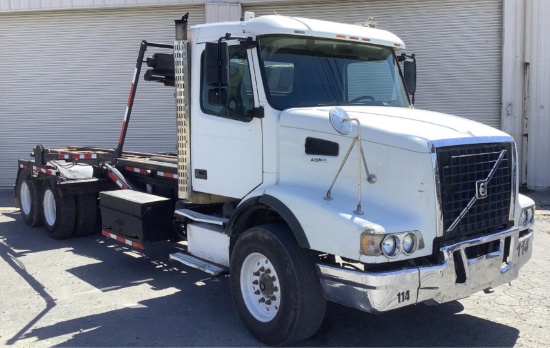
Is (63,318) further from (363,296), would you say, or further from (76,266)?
(363,296)

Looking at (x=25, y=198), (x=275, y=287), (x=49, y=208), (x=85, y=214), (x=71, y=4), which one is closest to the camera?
(x=275, y=287)

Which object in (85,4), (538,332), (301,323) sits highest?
(85,4)

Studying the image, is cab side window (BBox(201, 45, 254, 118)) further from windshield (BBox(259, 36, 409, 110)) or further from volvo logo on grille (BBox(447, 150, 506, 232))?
volvo logo on grille (BBox(447, 150, 506, 232))

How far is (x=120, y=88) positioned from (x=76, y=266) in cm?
732

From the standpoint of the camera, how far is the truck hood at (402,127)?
16.1 feet

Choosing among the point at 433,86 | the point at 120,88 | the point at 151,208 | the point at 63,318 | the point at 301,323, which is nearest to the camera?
the point at 301,323

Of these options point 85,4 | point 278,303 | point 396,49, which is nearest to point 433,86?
point 396,49

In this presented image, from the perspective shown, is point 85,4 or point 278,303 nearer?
point 278,303

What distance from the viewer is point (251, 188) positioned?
19.4 feet

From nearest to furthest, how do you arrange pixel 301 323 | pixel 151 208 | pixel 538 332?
pixel 301 323 < pixel 538 332 < pixel 151 208

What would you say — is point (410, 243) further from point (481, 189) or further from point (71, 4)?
point (71, 4)

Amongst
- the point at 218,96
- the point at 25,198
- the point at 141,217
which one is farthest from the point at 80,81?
the point at 218,96

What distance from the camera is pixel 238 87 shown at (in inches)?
235

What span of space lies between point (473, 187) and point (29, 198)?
26.5 ft
